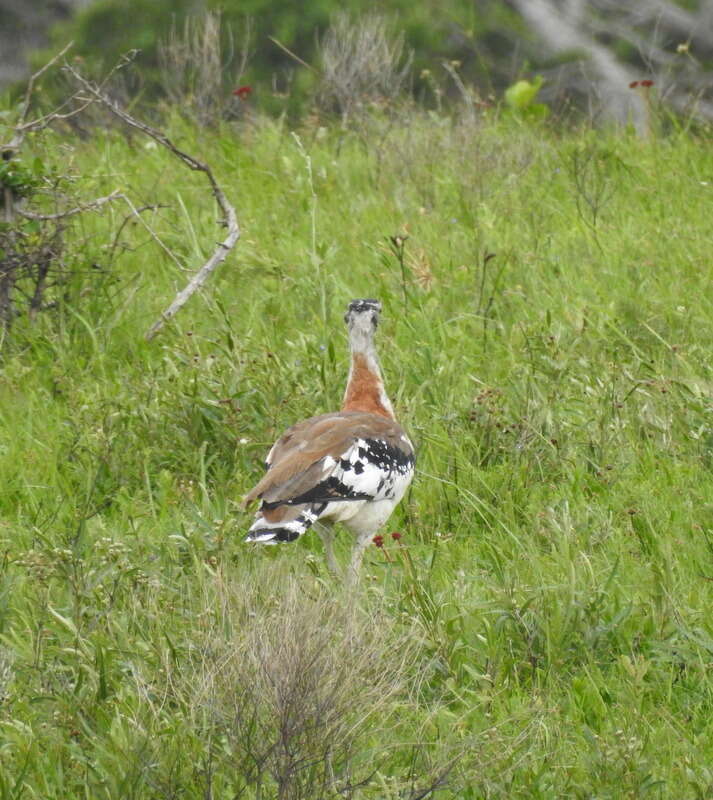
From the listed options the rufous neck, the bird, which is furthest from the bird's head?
the bird

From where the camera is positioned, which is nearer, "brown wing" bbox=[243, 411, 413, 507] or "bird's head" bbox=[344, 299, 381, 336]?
"brown wing" bbox=[243, 411, 413, 507]

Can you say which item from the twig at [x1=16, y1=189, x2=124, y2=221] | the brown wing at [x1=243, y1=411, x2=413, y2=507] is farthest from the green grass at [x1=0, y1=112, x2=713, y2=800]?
the twig at [x1=16, y1=189, x2=124, y2=221]

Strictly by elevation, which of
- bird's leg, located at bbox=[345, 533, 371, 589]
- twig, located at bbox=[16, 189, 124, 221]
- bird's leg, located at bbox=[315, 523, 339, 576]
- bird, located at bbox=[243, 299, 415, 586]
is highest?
bird, located at bbox=[243, 299, 415, 586]

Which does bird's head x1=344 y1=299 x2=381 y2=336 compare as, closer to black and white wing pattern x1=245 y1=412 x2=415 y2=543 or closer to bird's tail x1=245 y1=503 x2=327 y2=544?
black and white wing pattern x1=245 y1=412 x2=415 y2=543

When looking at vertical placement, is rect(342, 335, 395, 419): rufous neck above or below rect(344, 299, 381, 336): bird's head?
below

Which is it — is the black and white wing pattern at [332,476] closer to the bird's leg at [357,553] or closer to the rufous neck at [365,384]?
the bird's leg at [357,553]

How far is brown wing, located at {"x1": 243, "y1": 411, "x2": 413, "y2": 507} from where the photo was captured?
5.02m

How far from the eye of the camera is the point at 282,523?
4852 millimetres

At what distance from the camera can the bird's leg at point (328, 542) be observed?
527 centimetres

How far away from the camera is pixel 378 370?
5.92 meters

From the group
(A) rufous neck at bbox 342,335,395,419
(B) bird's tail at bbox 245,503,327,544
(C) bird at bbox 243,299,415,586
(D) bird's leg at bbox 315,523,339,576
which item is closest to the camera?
(B) bird's tail at bbox 245,503,327,544

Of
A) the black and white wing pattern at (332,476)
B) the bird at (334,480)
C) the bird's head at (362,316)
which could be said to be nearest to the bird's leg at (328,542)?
the bird at (334,480)

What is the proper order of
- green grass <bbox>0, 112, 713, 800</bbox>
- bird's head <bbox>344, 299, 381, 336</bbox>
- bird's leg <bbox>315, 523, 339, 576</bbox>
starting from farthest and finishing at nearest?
bird's head <bbox>344, 299, 381, 336</bbox>, bird's leg <bbox>315, 523, 339, 576</bbox>, green grass <bbox>0, 112, 713, 800</bbox>

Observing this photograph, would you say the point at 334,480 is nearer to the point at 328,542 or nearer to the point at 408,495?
the point at 328,542
